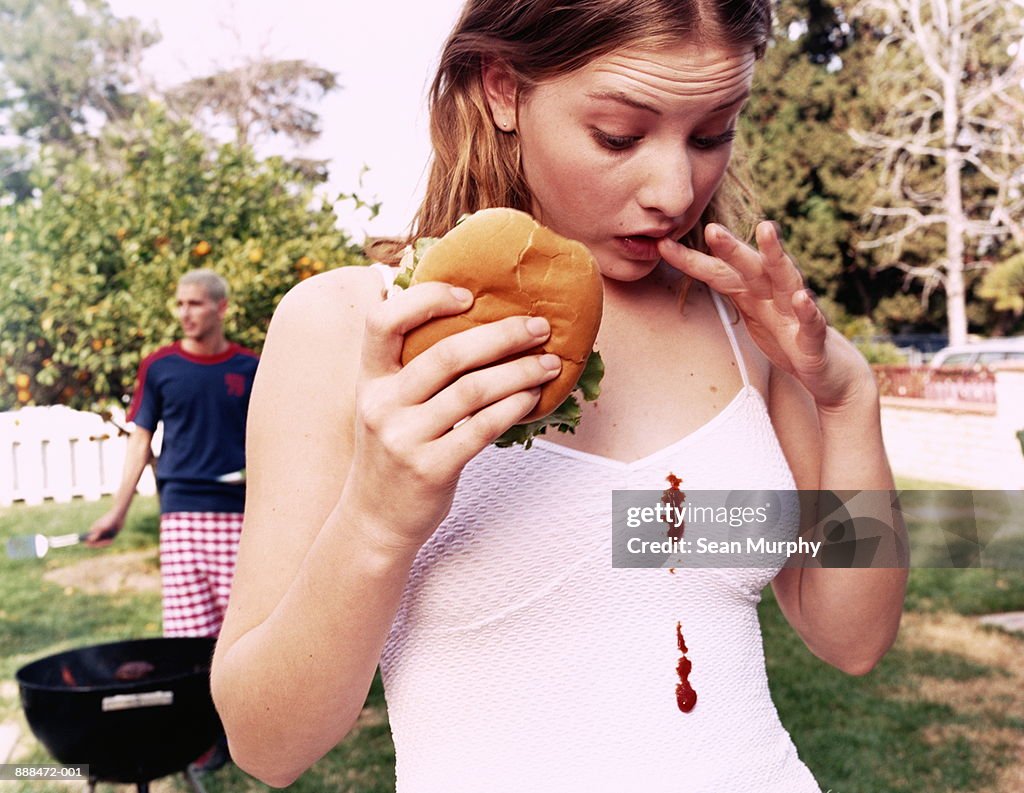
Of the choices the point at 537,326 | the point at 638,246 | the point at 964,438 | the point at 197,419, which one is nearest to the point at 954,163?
the point at 964,438

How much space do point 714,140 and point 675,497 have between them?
441 mm

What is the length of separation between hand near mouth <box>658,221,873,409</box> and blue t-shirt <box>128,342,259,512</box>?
12.7 ft

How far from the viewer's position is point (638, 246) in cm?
119

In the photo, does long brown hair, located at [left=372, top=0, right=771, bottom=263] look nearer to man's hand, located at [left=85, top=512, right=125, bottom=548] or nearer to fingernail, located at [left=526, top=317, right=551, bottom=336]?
fingernail, located at [left=526, top=317, right=551, bottom=336]

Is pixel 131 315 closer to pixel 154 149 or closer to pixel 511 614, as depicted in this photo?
pixel 154 149

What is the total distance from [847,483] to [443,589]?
62 centimetres

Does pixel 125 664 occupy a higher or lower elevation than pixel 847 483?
lower

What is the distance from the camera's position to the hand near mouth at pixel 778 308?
117cm

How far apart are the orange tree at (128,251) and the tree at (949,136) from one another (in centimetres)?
1699

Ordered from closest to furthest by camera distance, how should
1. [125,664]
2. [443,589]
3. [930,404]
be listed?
1. [443,589]
2. [125,664]
3. [930,404]

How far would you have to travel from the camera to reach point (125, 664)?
11.2ft

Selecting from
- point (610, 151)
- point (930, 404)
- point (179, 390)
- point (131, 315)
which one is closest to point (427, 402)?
point (610, 151)

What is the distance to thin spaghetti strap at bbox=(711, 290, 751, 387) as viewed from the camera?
1322 millimetres

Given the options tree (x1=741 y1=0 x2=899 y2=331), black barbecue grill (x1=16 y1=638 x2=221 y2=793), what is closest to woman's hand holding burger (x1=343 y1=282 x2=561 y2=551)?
black barbecue grill (x1=16 y1=638 x2=221 y2=793)
